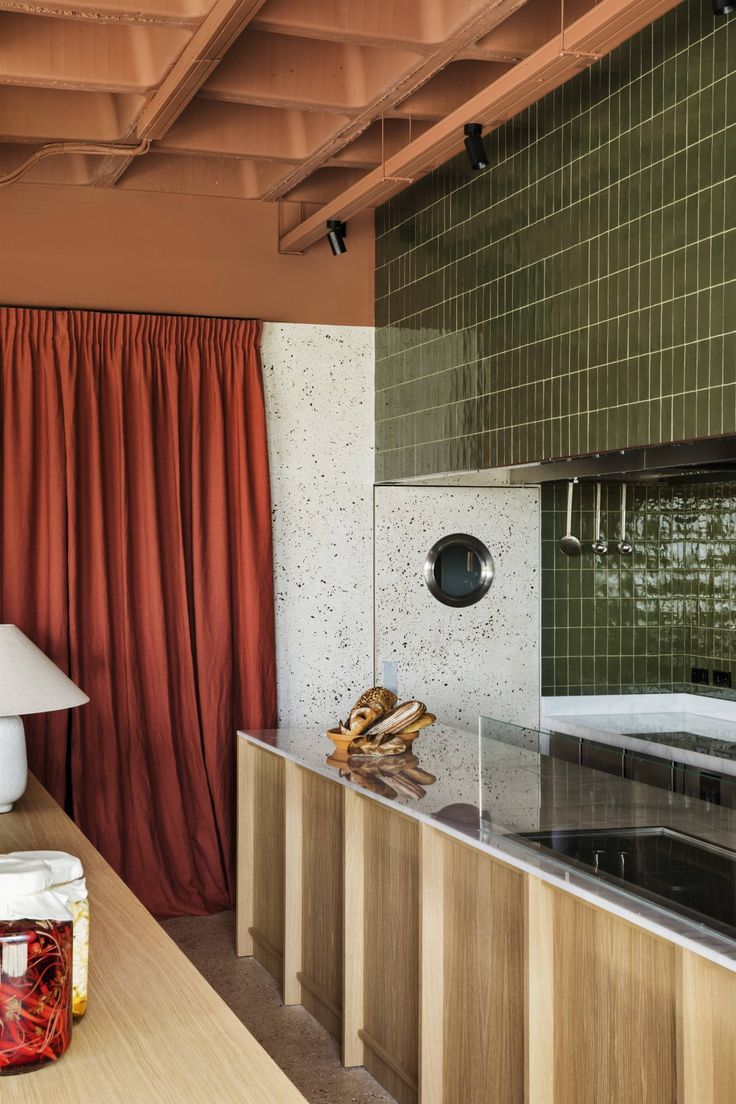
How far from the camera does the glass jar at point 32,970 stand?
1487mm

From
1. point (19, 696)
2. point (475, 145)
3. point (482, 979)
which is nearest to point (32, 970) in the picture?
point (482, 979)

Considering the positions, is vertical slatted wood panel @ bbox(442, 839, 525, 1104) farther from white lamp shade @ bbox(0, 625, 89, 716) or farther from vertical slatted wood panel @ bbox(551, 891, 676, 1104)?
white lamp shade @ bbox(0, 625, 89, 716)

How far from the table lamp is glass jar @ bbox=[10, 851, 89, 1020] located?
1842 mm

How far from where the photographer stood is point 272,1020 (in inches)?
160

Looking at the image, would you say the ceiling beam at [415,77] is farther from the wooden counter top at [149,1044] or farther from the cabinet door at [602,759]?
the wooden counter top at [149,1044]

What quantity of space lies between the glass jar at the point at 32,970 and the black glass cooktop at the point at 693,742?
3.38 meters

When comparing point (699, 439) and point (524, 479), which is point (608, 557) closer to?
point (524, 479)

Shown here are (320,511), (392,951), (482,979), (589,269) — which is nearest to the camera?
(482,979)

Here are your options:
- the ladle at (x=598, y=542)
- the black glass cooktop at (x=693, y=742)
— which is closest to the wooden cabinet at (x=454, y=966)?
the black glass cooktop at (x=693, y=742)

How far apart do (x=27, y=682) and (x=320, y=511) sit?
187cm

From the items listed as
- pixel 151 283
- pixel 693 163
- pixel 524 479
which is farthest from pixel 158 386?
pixel 693 163

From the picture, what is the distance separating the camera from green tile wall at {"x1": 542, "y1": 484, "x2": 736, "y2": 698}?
538 cm

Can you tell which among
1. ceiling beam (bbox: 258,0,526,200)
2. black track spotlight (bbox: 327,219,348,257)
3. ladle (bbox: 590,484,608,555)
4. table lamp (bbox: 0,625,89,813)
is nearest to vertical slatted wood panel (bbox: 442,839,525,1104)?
table lamp (bbox: 0,625,89,813)

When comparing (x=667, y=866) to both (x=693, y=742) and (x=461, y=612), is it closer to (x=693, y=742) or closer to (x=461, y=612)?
(x=693, y=742)
